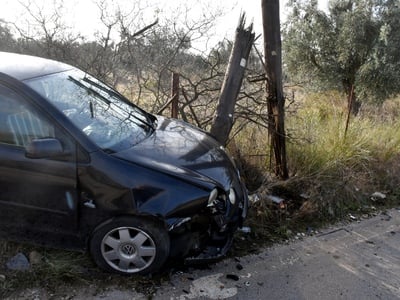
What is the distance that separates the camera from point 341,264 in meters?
3.23

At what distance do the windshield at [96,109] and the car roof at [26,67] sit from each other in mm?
63

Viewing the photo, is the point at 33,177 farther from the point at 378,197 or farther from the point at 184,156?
the point at 378,197

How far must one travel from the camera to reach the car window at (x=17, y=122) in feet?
8.43

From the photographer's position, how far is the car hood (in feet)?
8.83

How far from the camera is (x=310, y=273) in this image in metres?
3.07

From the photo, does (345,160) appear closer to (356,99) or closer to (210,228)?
(210,228)

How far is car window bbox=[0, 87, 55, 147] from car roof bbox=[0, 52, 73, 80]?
19 centimetres

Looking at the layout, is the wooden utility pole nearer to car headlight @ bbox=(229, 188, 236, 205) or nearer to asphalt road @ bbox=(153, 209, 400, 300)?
asphalt road @ bbox=(153, 209, 400, 300)

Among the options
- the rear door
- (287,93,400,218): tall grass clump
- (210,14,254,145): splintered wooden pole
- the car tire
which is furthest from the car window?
(287,93,400,218): tall grass clump

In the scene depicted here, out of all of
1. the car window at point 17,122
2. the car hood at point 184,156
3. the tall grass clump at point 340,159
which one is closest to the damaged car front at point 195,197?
the car hood at point 184,156

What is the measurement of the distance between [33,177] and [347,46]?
9743mm

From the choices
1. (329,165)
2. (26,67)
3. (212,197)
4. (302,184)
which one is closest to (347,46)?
(329,165)

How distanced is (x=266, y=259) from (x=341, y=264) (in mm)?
691

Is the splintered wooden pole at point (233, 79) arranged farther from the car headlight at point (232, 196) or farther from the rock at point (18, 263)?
the rock at point (18, 263)
